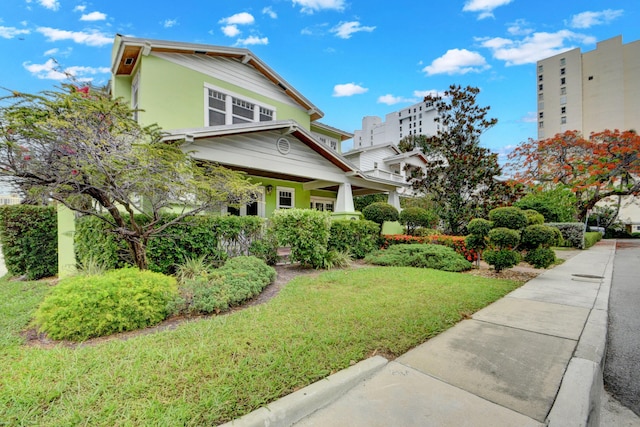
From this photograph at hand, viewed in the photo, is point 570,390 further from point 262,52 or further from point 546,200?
point 546,200

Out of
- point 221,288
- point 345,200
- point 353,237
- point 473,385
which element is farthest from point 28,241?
point 473,385

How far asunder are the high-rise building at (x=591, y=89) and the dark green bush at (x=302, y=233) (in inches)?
2341

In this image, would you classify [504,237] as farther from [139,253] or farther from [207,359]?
[139,253]

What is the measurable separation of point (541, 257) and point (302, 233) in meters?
6.70

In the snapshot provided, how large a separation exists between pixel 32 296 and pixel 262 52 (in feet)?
43.6

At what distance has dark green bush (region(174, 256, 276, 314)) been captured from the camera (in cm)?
443

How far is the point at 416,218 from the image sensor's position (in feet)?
45.6

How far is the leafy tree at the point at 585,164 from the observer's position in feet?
Result: 54.4

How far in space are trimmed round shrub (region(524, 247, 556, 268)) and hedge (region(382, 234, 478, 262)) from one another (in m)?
1.55

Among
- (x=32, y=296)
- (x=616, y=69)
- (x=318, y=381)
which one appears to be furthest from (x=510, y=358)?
(x=616, y=69)

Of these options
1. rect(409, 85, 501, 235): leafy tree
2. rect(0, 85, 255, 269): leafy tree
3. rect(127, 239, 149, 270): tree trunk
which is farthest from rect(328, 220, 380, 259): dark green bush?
rect(127, 239, 149, 270): tree trunk

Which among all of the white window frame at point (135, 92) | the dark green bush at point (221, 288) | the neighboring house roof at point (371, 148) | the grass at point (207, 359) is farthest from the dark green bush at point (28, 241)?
the neighboring house roof at point (371, 148)

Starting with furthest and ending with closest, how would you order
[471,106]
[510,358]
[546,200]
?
1. [546,200]
2. [471,106]
3. [510,358]

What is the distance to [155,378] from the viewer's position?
97.4 inches
